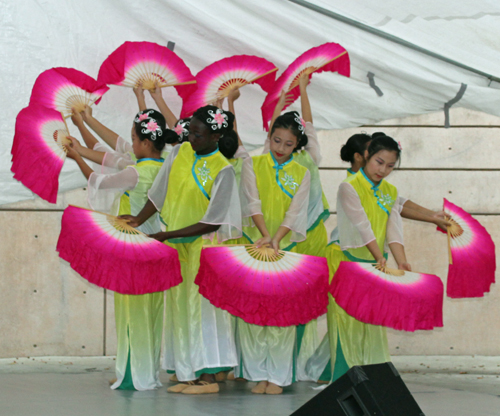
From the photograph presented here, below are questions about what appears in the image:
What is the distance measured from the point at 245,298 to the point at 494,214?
2424 millimetres

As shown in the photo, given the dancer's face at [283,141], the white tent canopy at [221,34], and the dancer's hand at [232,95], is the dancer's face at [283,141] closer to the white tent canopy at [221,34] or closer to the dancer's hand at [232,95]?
the dancer's hand at [232,95]

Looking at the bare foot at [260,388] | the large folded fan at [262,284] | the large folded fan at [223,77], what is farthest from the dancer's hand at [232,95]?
the bare foot at [260,388]

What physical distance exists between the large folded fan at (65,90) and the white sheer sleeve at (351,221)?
1.43 metres

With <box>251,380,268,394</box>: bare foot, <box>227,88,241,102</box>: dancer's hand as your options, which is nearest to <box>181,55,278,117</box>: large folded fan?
<box>227,88,241,102</box>: dancer's hand

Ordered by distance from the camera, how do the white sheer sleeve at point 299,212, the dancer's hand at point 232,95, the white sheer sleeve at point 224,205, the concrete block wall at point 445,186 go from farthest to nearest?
1. the concrete block wall at point 445,186
2. the dancer's hand at point 232,95
3. the white sheer sleeve at point 299,212
4. the white sheer sleeve at point 224,205

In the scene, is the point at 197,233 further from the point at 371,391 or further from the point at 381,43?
the point at 381,43

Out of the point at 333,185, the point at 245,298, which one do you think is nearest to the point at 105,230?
the point at 245,298

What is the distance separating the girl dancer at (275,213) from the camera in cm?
322

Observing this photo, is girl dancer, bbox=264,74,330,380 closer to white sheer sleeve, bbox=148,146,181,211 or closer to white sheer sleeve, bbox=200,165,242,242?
white sheer sleeve, bbox=200,165,242,242

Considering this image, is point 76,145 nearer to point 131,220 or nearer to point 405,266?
point 131,220

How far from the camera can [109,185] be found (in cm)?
309

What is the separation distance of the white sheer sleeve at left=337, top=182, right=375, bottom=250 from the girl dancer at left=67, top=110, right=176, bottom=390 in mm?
926

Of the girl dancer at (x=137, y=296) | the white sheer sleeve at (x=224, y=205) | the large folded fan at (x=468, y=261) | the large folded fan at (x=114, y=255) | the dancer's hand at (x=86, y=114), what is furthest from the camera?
the dancer's hand at (x=86, y=114)

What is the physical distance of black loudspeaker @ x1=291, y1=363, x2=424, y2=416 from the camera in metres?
1.93
